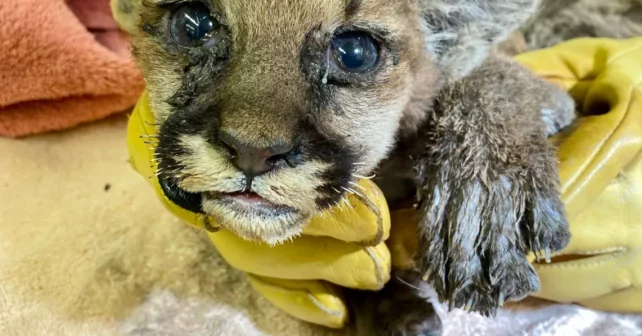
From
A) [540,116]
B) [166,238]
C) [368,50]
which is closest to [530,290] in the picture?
[540,116]

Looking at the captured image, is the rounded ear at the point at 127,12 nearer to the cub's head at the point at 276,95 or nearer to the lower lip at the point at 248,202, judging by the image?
the cub's head at the point at 276,95

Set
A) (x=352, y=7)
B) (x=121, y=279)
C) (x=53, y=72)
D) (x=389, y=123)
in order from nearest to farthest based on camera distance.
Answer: (x=352, y=7), (x=389, y=123), (x=121, y=279), (x=53, y=72)

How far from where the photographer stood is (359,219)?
1.06 m

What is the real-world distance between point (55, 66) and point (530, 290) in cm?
132

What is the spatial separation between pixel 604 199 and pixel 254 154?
69 cm

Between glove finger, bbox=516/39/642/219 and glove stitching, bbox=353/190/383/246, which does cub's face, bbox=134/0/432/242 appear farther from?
glove finger, bbox=516/39/642/219

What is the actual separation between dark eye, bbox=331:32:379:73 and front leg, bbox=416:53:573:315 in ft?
0.69

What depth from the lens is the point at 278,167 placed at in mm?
883

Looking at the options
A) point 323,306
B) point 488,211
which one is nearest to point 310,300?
point 323,306

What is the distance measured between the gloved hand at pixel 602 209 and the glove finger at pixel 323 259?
0.08m

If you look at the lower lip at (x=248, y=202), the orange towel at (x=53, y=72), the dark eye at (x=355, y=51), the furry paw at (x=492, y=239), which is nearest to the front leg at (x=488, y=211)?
the furry paw at (x=492, y=239)

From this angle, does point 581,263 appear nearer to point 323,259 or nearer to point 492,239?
point 492,239

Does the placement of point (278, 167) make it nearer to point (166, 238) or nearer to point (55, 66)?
point (166, 238)

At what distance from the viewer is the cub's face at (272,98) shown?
89 centimetres
